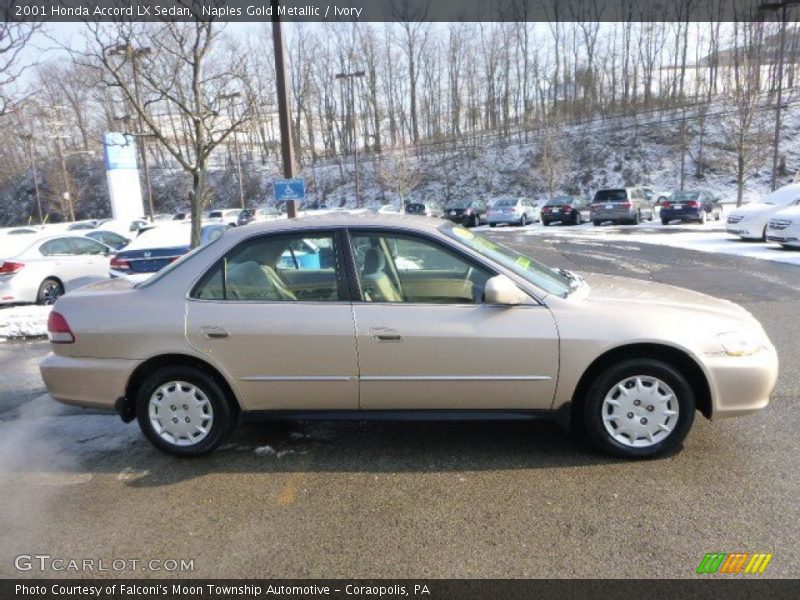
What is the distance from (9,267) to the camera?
10.3 metres

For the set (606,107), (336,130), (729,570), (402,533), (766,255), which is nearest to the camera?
(729,570)

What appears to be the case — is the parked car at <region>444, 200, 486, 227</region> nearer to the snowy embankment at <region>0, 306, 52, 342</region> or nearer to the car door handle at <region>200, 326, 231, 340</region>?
the snowy embankment at <region>0, 306, 52, 342</region>

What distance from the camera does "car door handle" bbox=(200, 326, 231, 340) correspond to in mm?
3631

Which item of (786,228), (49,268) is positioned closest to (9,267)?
(49,268)

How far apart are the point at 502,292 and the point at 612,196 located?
24.7 meters

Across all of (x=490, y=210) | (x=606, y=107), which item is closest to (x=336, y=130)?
(x=606, y=107)

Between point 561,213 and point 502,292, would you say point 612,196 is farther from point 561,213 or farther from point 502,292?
point 502,292

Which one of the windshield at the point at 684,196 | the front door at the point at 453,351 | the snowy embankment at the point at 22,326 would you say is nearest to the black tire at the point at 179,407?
the front door at the point at 453,351

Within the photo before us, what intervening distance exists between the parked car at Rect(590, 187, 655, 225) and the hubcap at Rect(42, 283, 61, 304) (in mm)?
22165

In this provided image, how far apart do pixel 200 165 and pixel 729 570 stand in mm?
11135

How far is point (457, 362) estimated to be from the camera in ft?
11.5

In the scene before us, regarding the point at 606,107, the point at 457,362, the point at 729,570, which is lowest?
the point at 729,570

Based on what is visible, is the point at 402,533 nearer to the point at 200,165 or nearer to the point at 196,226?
the point at 196,226

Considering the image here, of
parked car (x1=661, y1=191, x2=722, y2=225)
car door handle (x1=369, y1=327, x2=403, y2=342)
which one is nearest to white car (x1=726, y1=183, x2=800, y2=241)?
parked car (x1=661, y1=191, x2=722, y2=225)
